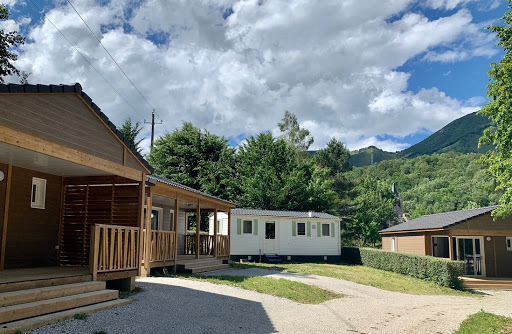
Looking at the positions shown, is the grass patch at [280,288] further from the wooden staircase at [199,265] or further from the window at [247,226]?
the window at [247,226]

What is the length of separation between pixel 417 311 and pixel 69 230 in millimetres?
8983

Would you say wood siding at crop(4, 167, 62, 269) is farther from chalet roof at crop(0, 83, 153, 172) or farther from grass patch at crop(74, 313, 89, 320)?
grass patch at crop(74, 313, 89, 320)

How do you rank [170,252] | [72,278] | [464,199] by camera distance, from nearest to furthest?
1. [72,278]
2. [170,252]
3. [464,199]

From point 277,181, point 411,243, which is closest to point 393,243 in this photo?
point 411,243

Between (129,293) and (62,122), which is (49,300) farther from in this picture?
(62,122)

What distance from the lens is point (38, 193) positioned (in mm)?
9336

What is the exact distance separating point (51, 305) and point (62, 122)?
119 inches

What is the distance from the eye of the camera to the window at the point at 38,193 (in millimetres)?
9156

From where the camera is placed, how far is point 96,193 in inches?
397

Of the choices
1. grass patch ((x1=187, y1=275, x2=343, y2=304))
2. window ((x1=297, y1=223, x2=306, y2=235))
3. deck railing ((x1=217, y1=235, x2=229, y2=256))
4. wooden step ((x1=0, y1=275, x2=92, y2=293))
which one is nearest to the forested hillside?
window ((x1=297, y1=223, x2=306, y2=235))

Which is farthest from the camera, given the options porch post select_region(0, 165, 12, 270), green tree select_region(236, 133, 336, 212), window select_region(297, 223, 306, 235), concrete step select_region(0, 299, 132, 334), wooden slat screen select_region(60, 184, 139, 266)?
green tree select_region(236, 133, 336, 212)

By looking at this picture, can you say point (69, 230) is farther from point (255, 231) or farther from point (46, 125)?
point (255, 231)

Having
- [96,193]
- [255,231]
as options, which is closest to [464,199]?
[255,231]

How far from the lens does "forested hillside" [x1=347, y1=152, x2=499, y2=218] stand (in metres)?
53.7
